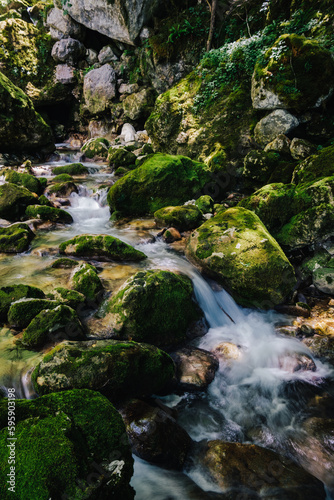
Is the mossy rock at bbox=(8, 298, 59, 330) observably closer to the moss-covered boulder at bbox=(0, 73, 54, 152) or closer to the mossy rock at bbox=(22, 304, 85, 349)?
the mossy rock at bbox=(22, 304, 85, 349)

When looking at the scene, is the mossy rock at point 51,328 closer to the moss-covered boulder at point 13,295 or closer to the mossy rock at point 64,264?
the moss-covered boulder at point 13,295

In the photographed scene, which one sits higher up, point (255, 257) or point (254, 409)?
point (255, 257)

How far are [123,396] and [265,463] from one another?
1590mm

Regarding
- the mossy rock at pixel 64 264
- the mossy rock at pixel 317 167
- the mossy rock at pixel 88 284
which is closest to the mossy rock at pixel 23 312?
the mossy rock at pixel 88 284

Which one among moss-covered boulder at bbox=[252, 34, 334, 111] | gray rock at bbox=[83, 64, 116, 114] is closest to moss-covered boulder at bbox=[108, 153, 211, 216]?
moss-covered boulder at bbox=[252, 34, 334, 111]

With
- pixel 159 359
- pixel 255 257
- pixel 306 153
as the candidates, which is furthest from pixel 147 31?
pixel 159 359

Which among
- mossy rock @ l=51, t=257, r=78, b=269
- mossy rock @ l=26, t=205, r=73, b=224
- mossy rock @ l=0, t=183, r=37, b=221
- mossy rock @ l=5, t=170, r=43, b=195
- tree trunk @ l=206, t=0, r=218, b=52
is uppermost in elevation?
tree trunk @ l=206, t=0, r=218, b=52

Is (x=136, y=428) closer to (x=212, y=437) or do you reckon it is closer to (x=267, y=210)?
(x=212, y=437)

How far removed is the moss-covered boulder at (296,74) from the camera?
24.5 ft

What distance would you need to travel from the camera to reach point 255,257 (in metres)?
5.00

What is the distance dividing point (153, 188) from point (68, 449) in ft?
25.4

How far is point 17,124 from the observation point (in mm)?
14086

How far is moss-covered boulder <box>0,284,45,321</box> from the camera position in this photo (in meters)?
3.89

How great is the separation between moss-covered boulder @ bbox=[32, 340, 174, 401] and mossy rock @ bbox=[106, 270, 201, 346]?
63 cm
